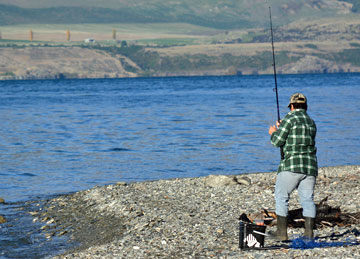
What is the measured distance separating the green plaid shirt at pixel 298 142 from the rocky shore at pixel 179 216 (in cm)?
128

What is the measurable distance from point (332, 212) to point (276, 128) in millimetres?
2462

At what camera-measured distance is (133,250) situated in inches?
428

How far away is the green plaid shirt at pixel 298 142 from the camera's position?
9656 mm

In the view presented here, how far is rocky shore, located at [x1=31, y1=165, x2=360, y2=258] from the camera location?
10.7m

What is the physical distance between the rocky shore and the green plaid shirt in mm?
1276

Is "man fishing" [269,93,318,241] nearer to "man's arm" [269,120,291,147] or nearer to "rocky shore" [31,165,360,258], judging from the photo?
"man's arm" [269,120,291,147]

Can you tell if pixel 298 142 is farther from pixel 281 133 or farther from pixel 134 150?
pixel 134 150

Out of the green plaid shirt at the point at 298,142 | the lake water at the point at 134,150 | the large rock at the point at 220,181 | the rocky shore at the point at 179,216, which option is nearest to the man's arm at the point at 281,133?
the green plaid shirt at the point at 298,142

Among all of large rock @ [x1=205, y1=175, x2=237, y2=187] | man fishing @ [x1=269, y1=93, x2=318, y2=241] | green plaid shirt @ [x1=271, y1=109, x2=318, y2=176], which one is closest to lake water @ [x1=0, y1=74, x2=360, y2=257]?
large rock @ [x1=205, y1=175, x2=237, y2=187]

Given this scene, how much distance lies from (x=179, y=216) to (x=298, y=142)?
4226 mm

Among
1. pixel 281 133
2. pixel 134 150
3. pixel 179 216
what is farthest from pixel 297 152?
pixel 134 150

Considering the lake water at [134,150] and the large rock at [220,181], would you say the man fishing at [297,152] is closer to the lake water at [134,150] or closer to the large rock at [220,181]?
the lake water at [134,150]

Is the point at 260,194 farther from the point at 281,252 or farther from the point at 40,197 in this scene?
the point at 40,197

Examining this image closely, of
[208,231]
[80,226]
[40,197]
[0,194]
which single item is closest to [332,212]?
[208,231]
